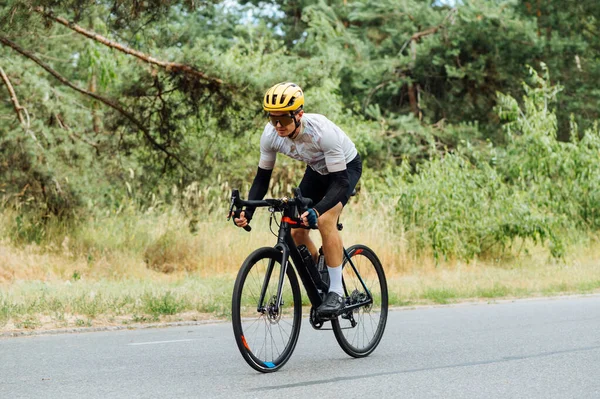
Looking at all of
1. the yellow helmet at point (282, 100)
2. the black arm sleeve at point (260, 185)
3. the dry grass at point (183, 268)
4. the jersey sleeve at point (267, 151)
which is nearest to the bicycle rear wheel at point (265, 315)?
the black arm sleeve at point (260, 185)

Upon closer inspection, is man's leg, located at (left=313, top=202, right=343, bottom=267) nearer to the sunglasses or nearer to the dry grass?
the sunglasses

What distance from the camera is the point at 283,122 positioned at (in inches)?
255

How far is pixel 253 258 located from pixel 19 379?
187 centimetres

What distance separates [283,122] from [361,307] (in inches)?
80.8

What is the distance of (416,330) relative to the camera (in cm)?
919

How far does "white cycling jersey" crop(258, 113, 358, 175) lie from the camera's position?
6.68 m

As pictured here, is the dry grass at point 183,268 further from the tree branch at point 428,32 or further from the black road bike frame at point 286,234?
the tree branch at point 428,32

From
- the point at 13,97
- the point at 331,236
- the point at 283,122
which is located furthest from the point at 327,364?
the point at 13,97

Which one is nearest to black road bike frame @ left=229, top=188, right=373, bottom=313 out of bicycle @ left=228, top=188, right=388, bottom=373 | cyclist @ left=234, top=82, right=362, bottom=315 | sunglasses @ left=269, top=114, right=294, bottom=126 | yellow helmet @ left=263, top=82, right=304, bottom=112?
bicycle @ left=228, top=188, right=388, bottom=373

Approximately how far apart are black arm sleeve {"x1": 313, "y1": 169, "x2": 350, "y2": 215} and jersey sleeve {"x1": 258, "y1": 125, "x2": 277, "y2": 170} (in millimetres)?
481

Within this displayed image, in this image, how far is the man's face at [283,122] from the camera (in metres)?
6.41

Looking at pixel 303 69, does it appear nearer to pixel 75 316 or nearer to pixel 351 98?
pixel 75 316

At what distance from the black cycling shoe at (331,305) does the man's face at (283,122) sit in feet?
4.41

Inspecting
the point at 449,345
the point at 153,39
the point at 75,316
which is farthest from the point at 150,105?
the point at 449,345
